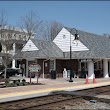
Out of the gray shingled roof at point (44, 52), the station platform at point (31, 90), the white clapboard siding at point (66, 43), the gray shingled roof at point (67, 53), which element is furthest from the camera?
the white clapboard siding at point (66, 43)

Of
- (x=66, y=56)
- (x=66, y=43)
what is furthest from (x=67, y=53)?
(x=66, y=43)

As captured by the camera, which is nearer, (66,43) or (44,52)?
(44,52)

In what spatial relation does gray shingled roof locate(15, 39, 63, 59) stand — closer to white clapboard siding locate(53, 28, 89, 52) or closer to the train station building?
the train station building

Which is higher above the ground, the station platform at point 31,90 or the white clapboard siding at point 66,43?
the white clapboard siding at point 66,43

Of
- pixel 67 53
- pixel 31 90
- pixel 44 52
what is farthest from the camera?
pixel 67 53

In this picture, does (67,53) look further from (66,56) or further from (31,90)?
(31,90)

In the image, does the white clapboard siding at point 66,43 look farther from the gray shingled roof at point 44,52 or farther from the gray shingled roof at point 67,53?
the gray shingled roof at point 44,52

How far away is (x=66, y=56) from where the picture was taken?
→ 34.0 meters

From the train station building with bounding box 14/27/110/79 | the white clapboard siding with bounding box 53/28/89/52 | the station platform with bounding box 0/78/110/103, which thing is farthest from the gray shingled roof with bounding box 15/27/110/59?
the station platform with bounding box 0/78/110/103

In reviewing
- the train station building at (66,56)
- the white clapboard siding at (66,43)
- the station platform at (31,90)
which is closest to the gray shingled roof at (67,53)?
the train station building at (66,56)

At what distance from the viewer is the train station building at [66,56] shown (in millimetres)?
31703

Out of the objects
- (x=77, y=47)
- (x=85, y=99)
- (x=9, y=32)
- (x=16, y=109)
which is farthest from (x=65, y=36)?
(x=16, y=109)

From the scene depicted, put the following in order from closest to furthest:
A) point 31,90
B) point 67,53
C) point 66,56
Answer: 1. point 31,90
2. point 66,56
3. point 67,53

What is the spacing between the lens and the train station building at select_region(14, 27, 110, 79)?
1248 inches
